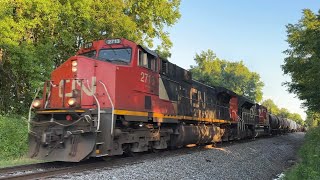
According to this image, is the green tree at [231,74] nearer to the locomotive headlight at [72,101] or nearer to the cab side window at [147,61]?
the cab side window at [147,61]

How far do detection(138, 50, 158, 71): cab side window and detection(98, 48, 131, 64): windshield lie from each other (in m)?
0.47

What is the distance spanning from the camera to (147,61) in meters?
12.4

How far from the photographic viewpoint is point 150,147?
43.7 feet

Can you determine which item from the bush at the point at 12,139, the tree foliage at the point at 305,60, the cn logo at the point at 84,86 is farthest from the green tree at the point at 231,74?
the cn logo at the point at 84,86

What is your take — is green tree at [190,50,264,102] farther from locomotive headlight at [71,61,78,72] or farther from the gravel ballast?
locomotive headlight at [71,61,78,72]

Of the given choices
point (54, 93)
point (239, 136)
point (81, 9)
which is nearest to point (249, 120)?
point (239, 136)

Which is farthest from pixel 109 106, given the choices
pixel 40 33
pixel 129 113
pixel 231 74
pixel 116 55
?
pixel 231 74

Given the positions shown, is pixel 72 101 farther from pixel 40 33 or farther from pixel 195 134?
pixel 40 33

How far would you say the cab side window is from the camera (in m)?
11.9

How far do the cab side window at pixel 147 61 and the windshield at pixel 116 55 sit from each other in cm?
47

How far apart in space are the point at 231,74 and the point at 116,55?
64.4 metres

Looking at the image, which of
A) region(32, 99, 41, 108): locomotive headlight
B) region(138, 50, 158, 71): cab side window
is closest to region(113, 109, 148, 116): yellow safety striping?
region(138, 50, 158, 71): cab side window

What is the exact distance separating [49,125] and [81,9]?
11.5 meters

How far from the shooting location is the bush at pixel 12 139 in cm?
1415
